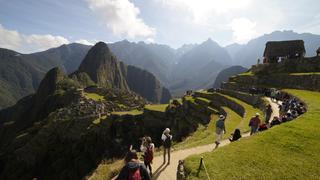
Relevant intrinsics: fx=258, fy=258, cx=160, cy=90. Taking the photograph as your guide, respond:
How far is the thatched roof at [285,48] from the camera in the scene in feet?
183

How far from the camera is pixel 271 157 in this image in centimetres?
1315

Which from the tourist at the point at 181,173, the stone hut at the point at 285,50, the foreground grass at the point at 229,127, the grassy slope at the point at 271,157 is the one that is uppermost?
the stone hut at the point at 285,50

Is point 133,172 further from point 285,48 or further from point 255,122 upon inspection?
point 285,48

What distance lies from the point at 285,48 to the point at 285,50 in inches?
20.2

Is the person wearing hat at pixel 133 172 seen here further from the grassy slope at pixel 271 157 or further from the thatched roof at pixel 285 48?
the thatched roof at pixel 285 48

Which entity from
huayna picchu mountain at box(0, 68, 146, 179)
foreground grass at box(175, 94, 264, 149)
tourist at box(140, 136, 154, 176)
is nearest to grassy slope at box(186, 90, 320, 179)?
tourist at box(140, 136, 154, 176)

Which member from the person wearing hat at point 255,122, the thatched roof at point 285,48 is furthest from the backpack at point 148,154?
the thatched roof at point 285,48

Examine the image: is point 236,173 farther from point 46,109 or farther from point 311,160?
point 46,109

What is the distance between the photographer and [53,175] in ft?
191

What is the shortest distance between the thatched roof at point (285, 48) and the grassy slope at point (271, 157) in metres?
44.2

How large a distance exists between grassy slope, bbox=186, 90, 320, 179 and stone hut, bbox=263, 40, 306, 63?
44204 mm

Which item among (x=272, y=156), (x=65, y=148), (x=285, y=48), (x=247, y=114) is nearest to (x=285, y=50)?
(x=285, y=48)

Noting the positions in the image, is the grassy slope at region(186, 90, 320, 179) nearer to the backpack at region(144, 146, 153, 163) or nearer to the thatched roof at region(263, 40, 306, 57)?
the backpack at region(144, 146, 153, 163)

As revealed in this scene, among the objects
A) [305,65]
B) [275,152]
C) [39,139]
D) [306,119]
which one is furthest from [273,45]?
[39,139]
